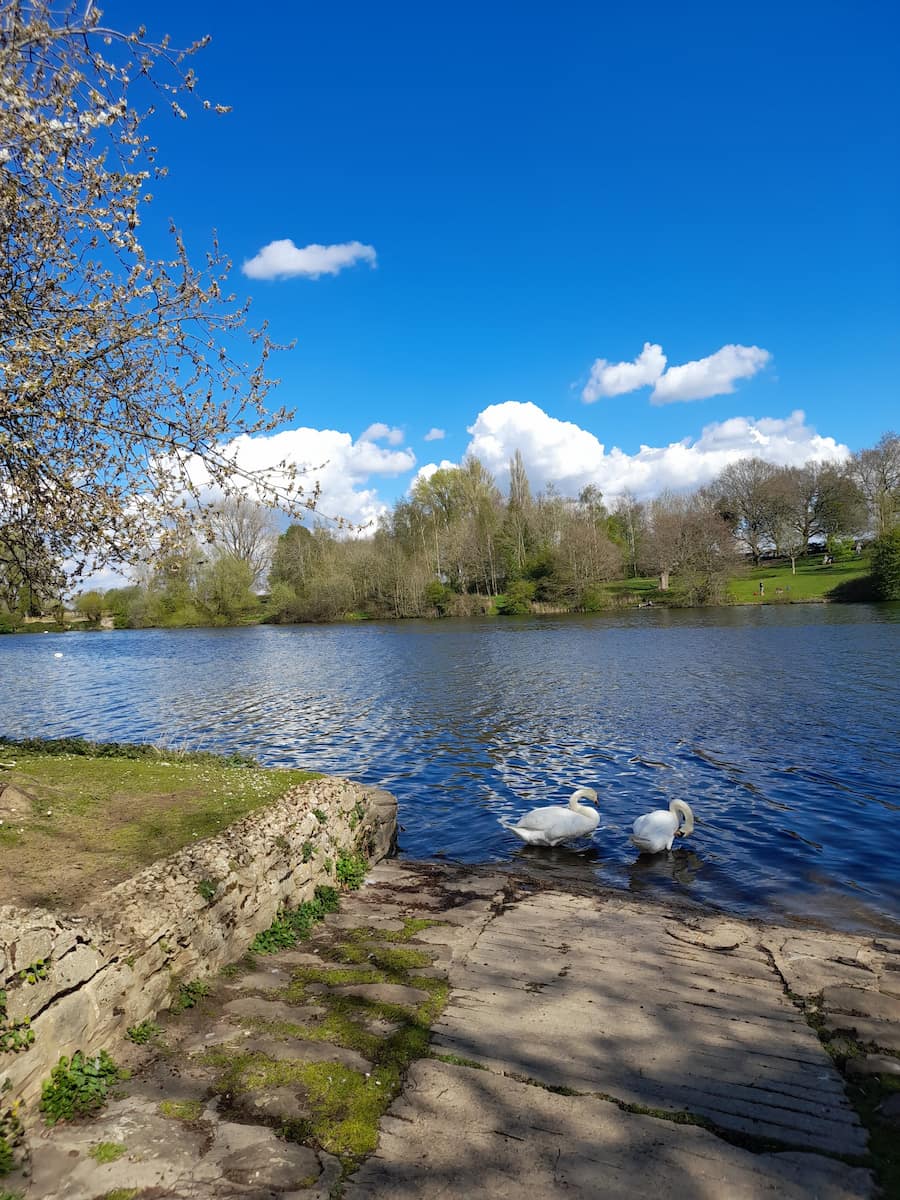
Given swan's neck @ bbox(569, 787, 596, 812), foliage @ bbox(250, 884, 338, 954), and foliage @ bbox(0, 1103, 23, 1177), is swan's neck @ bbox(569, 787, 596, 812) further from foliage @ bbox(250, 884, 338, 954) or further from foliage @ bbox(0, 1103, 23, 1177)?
foliage @ bbox(0, 1103, 23, 1177)

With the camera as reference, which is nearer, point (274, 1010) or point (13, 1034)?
point (13, 1034)

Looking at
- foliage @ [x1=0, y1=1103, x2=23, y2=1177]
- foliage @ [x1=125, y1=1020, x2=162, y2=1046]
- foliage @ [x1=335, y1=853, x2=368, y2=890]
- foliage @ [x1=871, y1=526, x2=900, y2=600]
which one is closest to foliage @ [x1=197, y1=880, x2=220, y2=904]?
foliage @ [x1=125, y1=1020, x2=162, y2=1046]

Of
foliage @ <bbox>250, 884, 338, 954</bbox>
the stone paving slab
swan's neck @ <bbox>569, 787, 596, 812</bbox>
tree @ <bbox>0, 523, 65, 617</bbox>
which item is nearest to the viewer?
the stone paving slab

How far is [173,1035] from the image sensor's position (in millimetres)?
4781

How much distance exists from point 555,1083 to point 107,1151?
257cm

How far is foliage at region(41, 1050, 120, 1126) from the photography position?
3.85 meters

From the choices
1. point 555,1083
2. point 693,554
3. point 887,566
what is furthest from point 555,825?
point 693,554

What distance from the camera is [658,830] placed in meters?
10.4

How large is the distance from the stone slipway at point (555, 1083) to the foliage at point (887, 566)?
5764 cm

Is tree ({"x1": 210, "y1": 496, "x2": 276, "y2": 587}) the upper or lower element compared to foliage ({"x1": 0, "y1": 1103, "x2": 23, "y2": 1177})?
upper

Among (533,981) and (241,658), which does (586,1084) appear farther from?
(241,658)

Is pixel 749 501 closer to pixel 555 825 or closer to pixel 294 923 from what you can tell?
pixel 555 825

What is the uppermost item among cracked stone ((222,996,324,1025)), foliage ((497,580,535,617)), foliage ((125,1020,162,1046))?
foliage ((497,580,535,617))

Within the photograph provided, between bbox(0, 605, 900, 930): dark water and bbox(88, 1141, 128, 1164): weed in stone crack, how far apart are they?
7.32m
